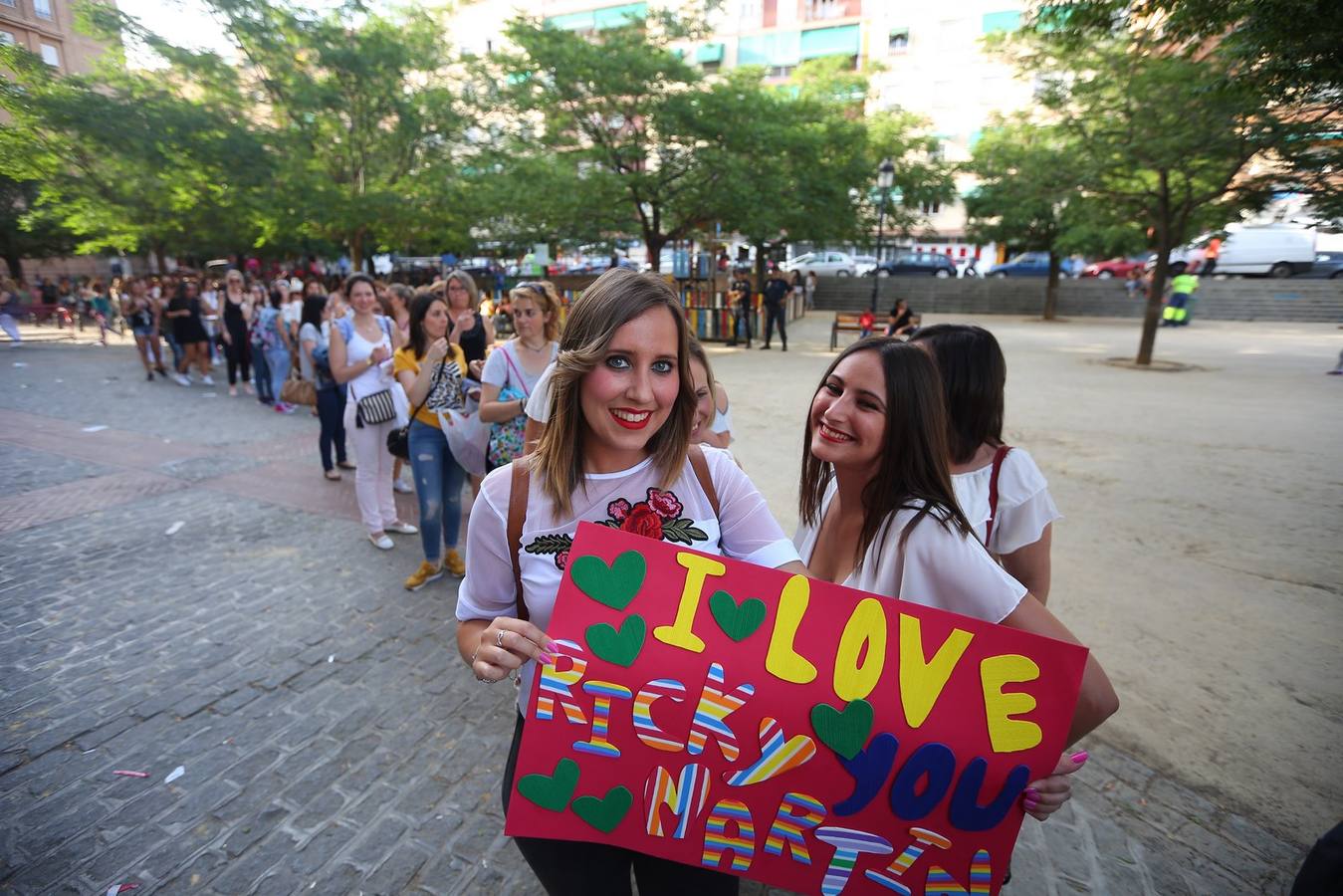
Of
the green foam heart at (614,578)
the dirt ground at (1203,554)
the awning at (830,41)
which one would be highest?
the awning at (830,41)

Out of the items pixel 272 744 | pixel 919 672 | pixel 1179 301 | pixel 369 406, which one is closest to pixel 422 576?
pixel 369 406

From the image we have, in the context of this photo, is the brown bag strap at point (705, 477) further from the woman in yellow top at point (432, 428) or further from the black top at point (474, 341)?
the black top at point (474, 341)

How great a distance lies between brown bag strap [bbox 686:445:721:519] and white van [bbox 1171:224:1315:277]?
33066 millimetres

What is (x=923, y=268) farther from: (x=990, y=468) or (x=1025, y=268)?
(x=990, y=468)

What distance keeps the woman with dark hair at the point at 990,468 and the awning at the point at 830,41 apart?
160 ft

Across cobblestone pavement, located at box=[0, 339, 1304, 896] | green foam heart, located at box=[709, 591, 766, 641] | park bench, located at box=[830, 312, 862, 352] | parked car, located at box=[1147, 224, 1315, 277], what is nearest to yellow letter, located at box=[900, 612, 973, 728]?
green foam heart, located at box=[709, 591, 766, 641]

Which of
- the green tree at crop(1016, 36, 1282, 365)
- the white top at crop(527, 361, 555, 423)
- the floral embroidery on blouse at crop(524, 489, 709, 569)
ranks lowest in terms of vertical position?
the floral embroidery on blouse at crop(524, 489, 709, 569)

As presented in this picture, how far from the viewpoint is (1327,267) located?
26734mm

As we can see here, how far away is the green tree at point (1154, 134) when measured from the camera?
10.4 metres

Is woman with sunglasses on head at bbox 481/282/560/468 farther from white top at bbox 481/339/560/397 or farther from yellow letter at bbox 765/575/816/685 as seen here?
yellow letter at bbox 765/575/816/685

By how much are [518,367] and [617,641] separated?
108 inches

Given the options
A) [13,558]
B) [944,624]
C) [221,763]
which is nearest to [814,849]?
[944,624]

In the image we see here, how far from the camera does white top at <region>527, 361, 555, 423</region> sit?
67.4 inches

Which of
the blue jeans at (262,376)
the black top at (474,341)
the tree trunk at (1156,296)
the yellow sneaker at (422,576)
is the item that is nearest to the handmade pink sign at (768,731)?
the yellow sneaker at (422,576)
